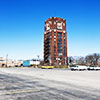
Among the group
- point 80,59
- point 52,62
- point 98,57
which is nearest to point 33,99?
point 52,62

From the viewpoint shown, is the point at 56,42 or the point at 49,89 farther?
the point at 56,42

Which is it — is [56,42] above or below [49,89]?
above

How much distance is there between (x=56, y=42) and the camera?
110 metres

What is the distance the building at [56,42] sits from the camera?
355 ft

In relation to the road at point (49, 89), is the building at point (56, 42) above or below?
above

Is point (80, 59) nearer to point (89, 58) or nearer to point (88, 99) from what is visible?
point (89, 58)

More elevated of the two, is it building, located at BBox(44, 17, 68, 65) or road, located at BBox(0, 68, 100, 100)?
building, located at BBox(44, 17, 68, 65)

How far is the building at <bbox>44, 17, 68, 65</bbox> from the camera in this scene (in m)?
108

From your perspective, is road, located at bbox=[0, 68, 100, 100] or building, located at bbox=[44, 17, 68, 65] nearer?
road, located at bbox=[0, 68, 100, 100]

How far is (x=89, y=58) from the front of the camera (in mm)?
131375

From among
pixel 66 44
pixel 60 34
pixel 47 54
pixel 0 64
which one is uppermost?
pixel 60 34

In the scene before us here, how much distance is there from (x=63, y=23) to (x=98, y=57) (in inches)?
1919

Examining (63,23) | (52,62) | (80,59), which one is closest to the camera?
(52,62)

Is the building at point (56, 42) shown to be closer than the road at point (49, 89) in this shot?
→ No
